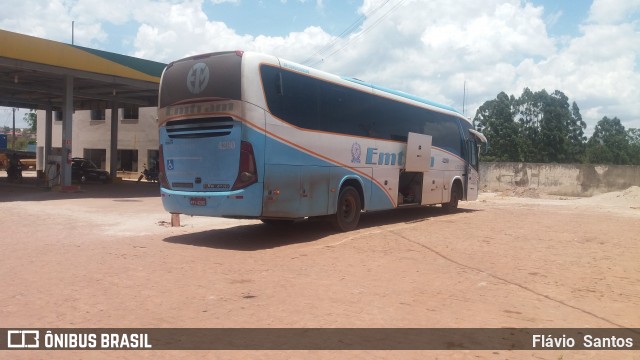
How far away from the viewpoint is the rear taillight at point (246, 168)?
897 centimetres

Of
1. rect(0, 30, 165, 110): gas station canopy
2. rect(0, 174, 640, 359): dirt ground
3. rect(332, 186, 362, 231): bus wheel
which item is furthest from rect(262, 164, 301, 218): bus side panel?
rect(0, 30, 165, 110): gas station canopy

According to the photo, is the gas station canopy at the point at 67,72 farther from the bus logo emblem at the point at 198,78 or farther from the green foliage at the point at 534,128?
the green foliage at the point at 534,128

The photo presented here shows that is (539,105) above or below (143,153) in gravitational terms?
above

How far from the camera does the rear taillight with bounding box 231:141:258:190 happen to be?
8969 millimetres

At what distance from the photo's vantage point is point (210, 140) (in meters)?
9.34

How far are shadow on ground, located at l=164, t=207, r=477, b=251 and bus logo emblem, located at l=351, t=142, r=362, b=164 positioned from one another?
5.59 ft

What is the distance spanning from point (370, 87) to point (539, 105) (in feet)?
176

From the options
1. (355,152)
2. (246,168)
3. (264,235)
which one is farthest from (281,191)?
(355,152)

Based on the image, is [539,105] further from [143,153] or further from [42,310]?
[42,310]

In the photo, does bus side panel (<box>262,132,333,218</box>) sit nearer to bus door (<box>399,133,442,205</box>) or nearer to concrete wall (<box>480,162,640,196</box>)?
bus door (<box>399,133,442,205</box>)

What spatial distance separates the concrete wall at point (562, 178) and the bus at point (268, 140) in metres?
22.7

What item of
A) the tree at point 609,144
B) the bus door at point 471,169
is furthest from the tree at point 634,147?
the bus door at point 471,169
